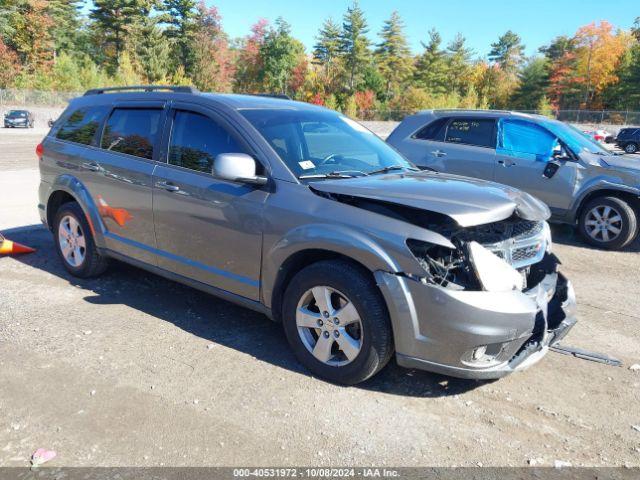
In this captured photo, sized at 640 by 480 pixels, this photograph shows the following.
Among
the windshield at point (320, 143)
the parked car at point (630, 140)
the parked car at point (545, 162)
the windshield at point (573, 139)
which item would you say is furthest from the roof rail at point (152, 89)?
the parked car at point (630, 140)

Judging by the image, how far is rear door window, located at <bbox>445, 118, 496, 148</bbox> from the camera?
8.44m

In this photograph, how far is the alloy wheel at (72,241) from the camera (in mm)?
5426

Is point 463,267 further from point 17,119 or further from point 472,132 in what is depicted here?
point 17,119

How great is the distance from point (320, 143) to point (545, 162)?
4867 millimetres

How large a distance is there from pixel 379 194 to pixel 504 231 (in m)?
0.86

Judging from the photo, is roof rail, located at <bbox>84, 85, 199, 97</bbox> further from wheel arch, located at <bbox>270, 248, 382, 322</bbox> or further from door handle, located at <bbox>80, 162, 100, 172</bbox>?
wheel arch, located at <bbox>270, 248, 382, 322</bbox>

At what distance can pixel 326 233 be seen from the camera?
3.46 metres

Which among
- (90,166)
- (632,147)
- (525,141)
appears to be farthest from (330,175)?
(632,147)

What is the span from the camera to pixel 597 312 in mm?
5129

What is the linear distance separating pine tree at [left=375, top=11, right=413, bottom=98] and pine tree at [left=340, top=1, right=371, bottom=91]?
318cm

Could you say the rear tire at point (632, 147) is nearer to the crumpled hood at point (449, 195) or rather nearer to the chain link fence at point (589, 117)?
the chain link fence at point (589, 117)

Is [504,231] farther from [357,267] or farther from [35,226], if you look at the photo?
[35,226]

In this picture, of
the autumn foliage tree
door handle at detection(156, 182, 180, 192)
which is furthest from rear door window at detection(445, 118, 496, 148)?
the autumn foliage tree

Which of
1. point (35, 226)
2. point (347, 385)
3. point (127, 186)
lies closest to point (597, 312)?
point (347, 385)
